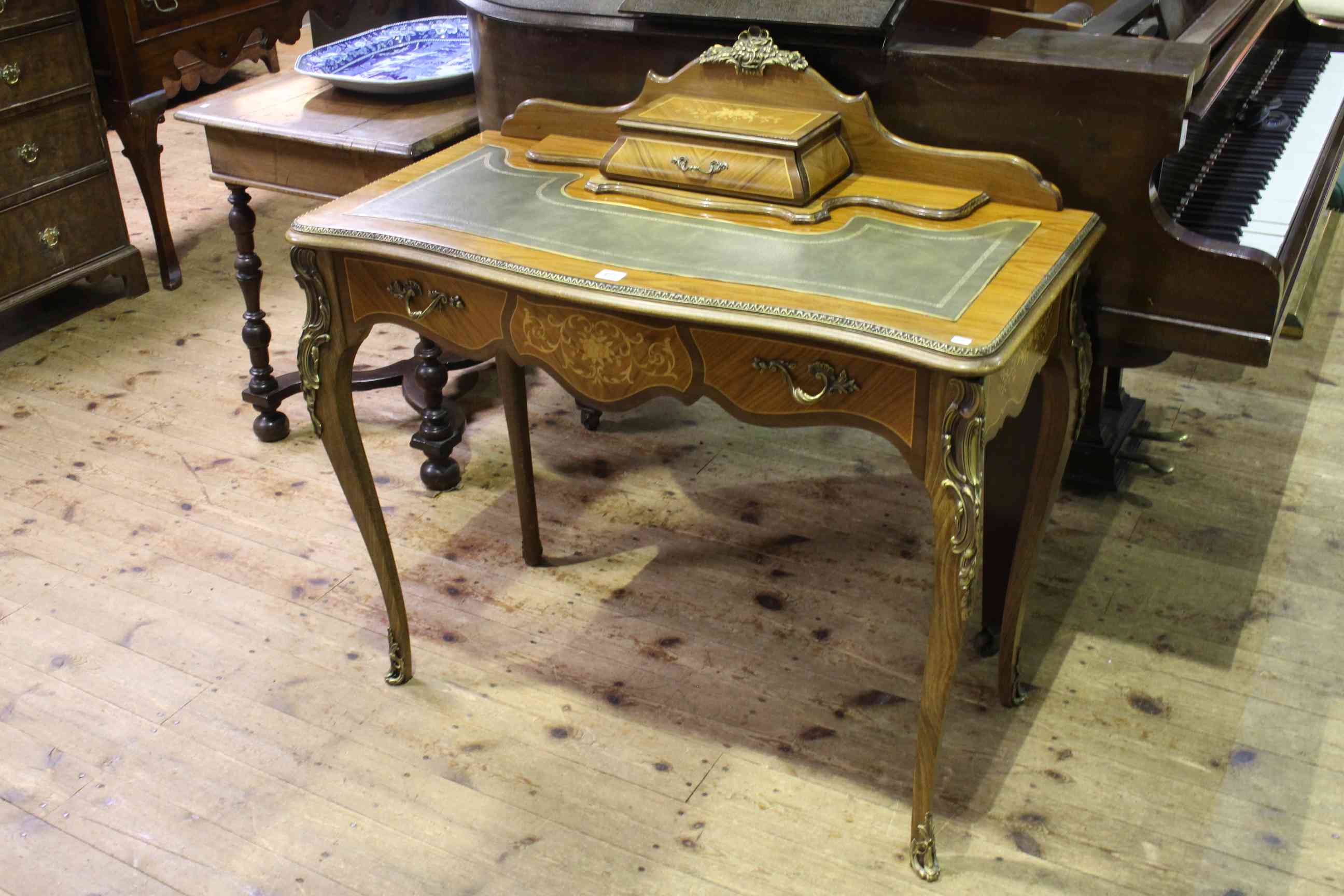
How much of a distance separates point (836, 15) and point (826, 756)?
110 centimetres

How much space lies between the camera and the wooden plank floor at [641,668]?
70.4 inches

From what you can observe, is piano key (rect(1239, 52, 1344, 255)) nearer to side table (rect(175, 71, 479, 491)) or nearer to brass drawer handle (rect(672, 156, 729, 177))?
brass drawer handle (rect(672, 156, 729, 177))

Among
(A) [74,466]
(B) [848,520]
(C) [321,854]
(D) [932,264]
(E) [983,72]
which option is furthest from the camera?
(A) [74,466]

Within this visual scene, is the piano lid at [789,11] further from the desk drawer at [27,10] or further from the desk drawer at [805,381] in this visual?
the desk drawer at [27,10]

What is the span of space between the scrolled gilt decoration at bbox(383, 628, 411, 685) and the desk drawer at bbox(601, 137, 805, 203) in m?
0.87

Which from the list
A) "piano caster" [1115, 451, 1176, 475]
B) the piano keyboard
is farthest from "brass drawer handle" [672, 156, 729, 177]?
"piano caster" [1115, 451, 1176, 475]

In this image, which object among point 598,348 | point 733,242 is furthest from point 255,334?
point 733,242

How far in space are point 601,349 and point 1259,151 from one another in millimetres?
1191

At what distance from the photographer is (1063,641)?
7.13 feet

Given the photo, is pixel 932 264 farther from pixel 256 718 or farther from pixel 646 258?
pixel 256 718

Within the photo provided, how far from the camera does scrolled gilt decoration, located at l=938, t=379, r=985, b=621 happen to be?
138 cm

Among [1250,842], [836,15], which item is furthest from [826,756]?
[836,15]

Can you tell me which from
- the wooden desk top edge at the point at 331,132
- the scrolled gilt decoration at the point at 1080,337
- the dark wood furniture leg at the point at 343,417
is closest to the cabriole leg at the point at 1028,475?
the scrolled gilt decoration at the point at 1080,337

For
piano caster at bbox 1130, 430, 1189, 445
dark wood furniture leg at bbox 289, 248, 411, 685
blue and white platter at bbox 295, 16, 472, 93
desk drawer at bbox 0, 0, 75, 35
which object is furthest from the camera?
desk drawer at bbox 0, 0, 75, 35
